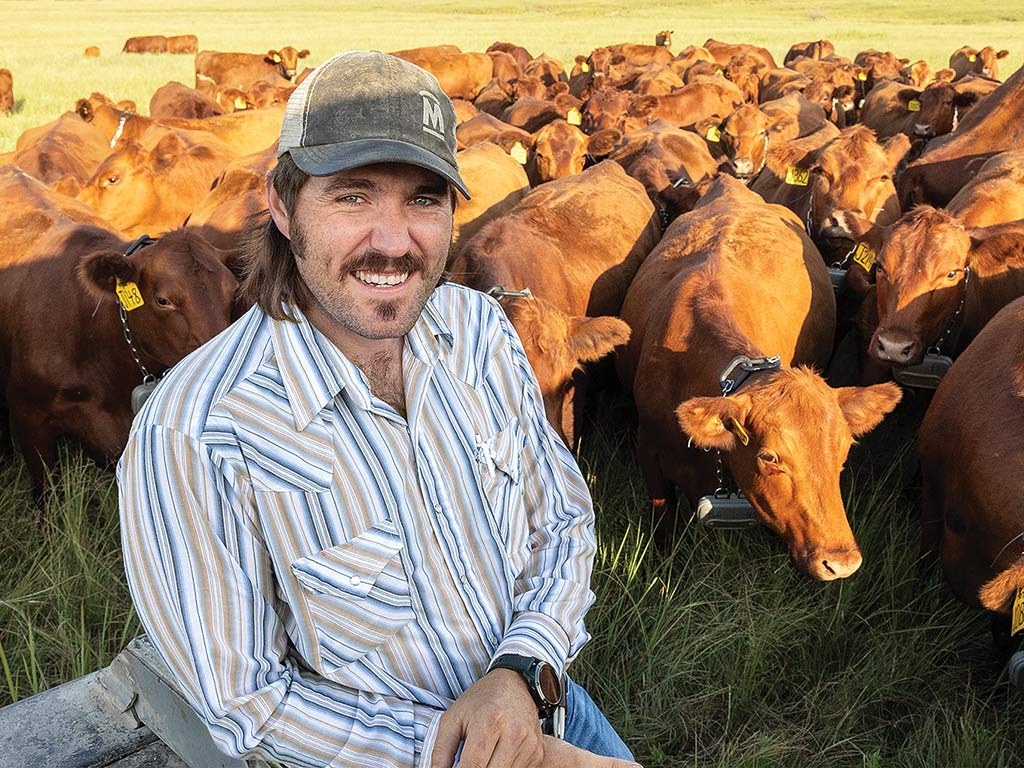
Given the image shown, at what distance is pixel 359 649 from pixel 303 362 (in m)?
0.55

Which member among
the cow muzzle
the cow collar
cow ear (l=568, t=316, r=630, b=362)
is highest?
the cow collar

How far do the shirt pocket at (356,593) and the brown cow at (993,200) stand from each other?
16.6 ft

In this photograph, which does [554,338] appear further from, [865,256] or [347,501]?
[347,501]

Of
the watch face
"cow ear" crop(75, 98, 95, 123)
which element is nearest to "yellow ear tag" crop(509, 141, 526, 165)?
"cow ear" crop(75, 98, 95, 123)

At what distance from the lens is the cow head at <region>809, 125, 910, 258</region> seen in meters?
7.15

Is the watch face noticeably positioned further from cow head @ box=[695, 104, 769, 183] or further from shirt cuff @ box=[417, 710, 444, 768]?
cow head @ box=[695, 104, 769, 183]

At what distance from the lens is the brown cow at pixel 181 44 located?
114ft

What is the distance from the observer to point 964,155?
7809mm

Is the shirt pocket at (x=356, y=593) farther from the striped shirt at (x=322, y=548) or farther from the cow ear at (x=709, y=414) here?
the cow ear at (x=709, y=414)

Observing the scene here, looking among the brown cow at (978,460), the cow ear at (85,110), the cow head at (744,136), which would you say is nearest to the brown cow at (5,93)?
the cow ear at (85,110)

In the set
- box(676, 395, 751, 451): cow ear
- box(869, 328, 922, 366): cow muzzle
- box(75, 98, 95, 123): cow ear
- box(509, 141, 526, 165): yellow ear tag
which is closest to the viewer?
box(676, 395, 751, 451): cow ear

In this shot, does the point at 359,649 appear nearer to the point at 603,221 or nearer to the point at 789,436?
the point at 789,436

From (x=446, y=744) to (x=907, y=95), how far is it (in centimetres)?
1260

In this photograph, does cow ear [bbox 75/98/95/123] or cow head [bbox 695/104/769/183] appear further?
cow ear [bbox 75/98/95/123]
